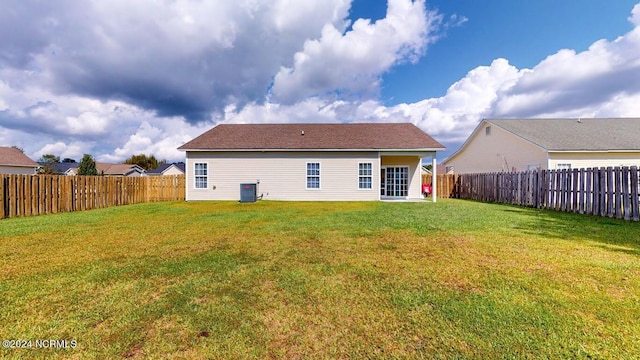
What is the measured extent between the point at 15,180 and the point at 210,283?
1103 cm

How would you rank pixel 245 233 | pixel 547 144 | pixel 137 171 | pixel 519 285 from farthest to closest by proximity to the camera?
pixel 137 171 < pixel 547 144 < pixel 245 233 < pixel 519 285

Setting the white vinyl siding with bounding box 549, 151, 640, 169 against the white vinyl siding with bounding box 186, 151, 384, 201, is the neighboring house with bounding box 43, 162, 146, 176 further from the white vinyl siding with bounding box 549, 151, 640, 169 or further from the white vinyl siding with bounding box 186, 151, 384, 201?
the white vinyl siding with bounding box 549, 151, 640, 169

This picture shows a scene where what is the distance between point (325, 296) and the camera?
304 cm

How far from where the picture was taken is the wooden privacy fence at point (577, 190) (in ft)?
26.6

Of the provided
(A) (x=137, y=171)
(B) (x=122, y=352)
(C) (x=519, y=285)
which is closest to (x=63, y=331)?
(B) (x=122, y=352)

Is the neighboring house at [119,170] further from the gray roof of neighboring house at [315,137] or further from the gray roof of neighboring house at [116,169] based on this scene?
→ the gray roof of neighboring house at [315,137]

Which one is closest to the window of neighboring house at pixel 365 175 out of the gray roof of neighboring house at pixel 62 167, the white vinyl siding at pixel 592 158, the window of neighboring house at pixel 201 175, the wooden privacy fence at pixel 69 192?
the window of neighboring house at pixel 201 175

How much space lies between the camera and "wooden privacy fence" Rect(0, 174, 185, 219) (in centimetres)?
915

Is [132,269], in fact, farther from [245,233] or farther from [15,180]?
[15,180]

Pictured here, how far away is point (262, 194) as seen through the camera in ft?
50.7

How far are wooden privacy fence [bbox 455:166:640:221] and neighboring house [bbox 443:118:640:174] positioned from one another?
152 inches

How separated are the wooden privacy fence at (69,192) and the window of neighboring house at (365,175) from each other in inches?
465

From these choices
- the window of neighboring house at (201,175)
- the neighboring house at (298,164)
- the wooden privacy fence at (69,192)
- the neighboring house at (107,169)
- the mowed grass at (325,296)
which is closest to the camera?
the mowed grass at (325,296)

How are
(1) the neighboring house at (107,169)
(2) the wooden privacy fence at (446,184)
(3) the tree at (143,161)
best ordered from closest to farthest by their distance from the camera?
(2) the wooden privacy fence at (446,184) < (1) the neighboring house at (107,169) < (3) the tree at (143,161)
